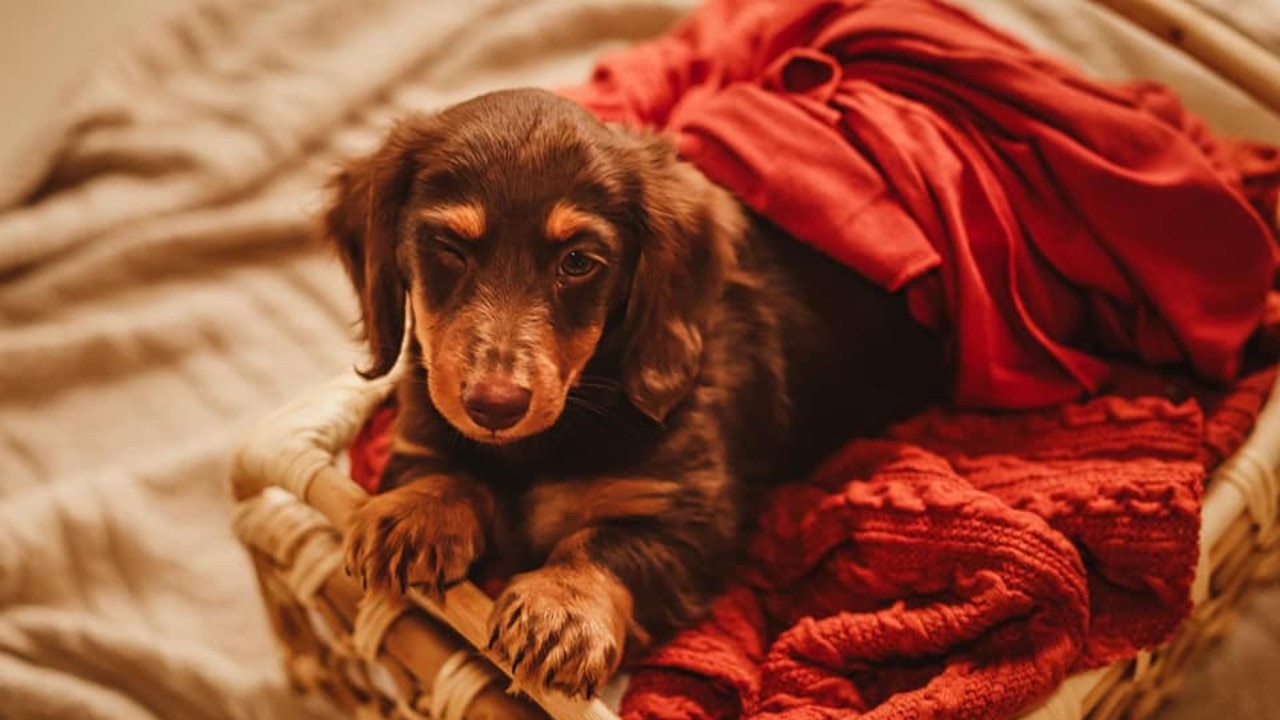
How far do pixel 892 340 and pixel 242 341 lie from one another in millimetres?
1423

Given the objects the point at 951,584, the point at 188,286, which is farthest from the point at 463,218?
the point at 188,286

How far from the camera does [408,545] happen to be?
51.6 inches

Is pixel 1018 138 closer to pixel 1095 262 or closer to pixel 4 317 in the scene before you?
pixel 1095 262

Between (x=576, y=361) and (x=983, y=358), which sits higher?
(x=576, y=361)

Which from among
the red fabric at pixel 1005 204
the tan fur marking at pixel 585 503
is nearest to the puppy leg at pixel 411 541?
the tan fur marking at pixel 585 503

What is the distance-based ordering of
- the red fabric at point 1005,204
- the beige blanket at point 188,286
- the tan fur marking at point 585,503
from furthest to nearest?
the beige blanket at point 188,286
the red fabric at point 1005,204
the tan fur marking at point 585,503

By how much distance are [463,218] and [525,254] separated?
0.08 m

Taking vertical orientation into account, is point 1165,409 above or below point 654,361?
below

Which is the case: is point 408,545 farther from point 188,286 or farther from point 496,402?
point 188,286

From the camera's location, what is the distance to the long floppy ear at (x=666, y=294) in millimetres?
1400

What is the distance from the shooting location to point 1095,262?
170 cm

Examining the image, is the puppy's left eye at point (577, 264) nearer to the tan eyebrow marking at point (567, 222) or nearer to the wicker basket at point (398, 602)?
the tan eyebrow marking at point (567, 222)

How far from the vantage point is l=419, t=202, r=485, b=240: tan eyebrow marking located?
1282 millimetres

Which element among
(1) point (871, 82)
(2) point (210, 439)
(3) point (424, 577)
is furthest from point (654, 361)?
(2) point (210, 439)
